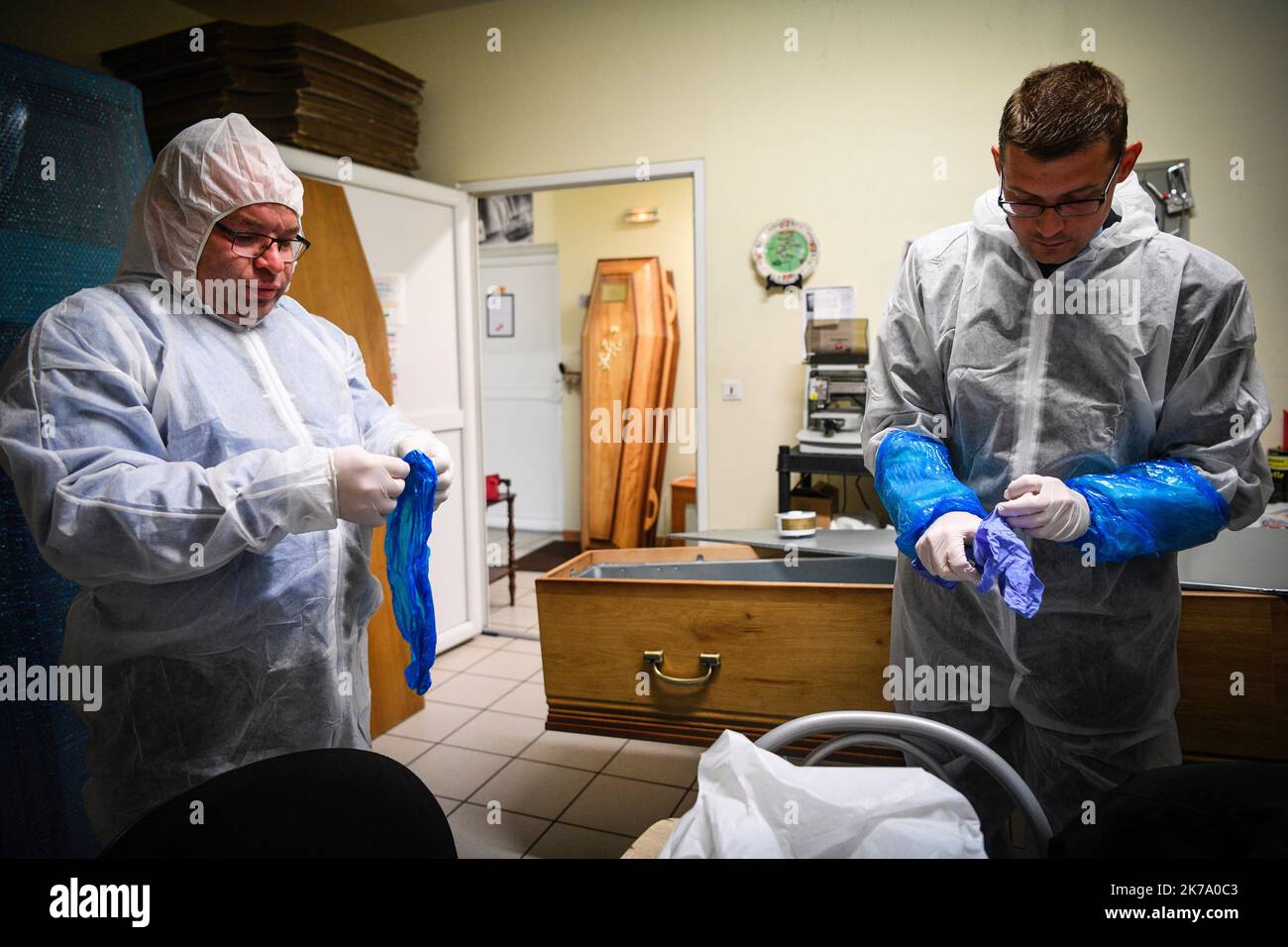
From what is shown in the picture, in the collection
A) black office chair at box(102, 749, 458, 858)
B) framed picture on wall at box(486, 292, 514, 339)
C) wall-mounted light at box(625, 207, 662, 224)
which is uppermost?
wall-mounted light at box(625, 207, 662, 224)

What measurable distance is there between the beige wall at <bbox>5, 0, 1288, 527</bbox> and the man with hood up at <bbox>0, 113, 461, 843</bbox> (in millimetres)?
643

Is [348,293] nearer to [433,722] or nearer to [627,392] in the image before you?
[433,722]

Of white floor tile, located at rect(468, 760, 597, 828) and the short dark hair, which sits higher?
the short dark hair

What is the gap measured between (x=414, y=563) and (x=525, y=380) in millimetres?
4428

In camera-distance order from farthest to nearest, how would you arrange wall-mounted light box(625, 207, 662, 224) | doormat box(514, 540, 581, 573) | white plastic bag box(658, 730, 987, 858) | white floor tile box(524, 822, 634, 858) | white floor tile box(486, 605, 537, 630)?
wall-mounted light box(625, 207, 662, 224) → doormat box(514, 540, 581, 573) → white floor tile box(486, 605, 537, 630) → white floor tile box(524, 822, 634, 858) → white plastic bag box(658, 730, 987, 858)

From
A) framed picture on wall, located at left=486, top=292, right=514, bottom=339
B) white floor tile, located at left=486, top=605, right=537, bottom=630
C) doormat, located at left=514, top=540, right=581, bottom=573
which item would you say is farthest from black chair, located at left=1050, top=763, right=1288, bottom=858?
framed picture on wall, located at left=486, top=292, right=514, bottom=339

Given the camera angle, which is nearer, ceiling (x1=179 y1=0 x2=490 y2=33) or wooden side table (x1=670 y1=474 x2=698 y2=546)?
ceiling (x1=179 y1=0 x2=490 y2=33)

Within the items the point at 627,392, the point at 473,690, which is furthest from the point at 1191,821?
the point at 627,392

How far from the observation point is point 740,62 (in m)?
2.62

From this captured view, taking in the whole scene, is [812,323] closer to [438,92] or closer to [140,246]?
[438,92]

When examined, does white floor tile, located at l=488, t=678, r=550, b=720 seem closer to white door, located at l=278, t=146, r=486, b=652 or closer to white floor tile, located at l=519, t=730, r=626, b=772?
white floor tile, located at l=519, t=730, r=626, b=772

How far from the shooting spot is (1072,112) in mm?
727

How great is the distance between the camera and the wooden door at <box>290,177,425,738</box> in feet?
3.93

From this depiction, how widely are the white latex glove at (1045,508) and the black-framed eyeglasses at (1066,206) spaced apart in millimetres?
273
